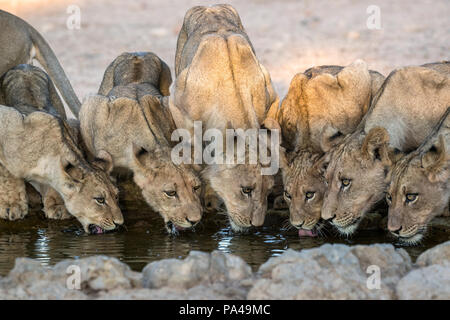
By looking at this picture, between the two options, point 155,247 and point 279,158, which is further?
point 279,158

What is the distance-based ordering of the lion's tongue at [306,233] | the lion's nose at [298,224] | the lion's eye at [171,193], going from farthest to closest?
the lion's eye at [171,193] < the lion's tongue at [306,233] < the lion's nose at [298,224]

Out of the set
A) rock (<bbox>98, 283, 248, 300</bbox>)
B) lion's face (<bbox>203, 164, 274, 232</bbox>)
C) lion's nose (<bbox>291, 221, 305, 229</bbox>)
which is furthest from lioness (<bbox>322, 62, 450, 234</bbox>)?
rock (<bbox>98, 283, 248, 300</bbox>)

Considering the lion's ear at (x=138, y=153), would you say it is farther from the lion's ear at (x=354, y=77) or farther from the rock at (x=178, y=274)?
the rock at (x=178, y=274)

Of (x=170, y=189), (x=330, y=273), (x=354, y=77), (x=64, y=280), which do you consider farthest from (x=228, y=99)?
(x=330, y=273)

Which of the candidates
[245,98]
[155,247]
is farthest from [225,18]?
[155,247]

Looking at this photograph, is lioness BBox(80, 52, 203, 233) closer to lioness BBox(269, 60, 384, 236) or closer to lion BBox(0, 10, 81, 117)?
lioness BBox(269, 60, 384, 236)

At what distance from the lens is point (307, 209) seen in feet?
24.9

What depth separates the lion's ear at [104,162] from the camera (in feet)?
26.4

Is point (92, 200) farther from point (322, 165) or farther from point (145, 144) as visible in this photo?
point (322, 165)

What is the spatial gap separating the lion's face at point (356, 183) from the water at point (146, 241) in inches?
8.3

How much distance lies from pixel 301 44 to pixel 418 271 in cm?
1357

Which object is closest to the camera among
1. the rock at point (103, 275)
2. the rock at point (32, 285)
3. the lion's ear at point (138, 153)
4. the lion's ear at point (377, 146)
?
the rock at point (32, 285)

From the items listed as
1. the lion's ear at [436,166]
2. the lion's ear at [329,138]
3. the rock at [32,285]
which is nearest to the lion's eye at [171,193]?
the lion's ear at [329,138]
